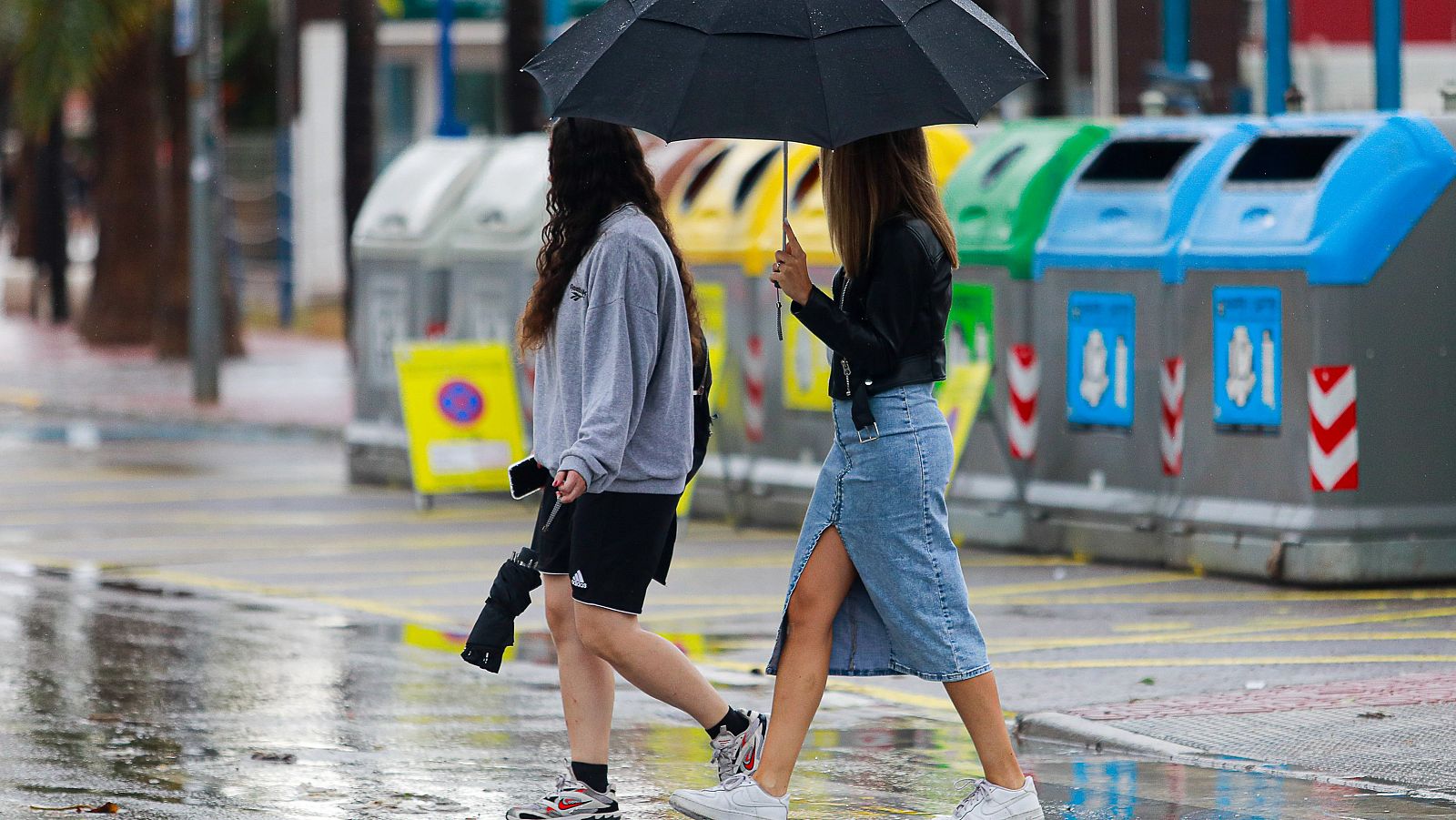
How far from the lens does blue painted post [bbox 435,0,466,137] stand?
17359 mm

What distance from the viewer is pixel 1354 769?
21.7 ft

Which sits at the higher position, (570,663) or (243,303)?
(570,663)

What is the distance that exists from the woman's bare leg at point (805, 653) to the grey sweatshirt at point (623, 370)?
419 mm

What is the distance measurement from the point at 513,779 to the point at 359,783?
414 mm

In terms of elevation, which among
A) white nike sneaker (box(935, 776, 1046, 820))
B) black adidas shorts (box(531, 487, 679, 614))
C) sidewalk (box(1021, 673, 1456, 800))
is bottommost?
sidewalk (box(1021, 673, 1456, 800))

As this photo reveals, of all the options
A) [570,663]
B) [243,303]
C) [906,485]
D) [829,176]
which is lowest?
[243,303]

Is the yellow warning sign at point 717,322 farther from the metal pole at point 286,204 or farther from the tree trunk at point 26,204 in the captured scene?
the tree trunk at point 26,204

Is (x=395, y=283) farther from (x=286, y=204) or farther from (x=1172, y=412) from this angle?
(x=286, y=204)

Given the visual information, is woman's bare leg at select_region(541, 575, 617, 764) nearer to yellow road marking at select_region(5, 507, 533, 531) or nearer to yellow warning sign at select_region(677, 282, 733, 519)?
yellow warning sign at select_region(677, 282, 733, 519)

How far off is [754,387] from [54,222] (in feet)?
81.8

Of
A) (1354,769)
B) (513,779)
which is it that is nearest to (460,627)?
(513,779)

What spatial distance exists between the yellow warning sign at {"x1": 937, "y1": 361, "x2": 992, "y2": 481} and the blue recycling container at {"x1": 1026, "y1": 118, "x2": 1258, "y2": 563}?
30 cm

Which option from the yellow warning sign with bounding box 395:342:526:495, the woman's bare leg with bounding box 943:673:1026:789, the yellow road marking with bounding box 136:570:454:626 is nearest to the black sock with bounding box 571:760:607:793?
the woman's bare leg with bounding box 943:673:1026:789

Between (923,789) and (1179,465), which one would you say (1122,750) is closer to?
(923,789)
